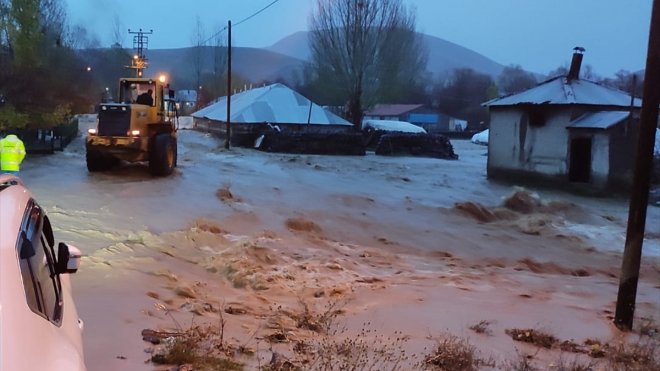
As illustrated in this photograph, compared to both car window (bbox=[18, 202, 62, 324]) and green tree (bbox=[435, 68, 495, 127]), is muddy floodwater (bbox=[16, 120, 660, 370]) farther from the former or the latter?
green tree (bbox=[435, 68, 495, 127])

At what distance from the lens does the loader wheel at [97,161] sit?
62.4 feet

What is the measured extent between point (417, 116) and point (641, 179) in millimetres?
96813

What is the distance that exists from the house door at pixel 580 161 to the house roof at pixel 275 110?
83.1 ft

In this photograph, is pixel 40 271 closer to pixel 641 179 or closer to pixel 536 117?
pixel 641 179

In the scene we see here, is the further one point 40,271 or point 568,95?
point 568,95

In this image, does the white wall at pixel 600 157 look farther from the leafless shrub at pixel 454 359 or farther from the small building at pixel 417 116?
the small building at pixel 417 116

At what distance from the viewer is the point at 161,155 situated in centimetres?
1866

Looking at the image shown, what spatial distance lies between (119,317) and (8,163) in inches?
68.0

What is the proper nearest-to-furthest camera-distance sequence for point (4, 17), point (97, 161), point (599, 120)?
point (97, 161) → point (599, 120) → point (4, 17)

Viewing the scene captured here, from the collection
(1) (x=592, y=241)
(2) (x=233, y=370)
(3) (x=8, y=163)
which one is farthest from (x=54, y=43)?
(2) (x=233, y=370)

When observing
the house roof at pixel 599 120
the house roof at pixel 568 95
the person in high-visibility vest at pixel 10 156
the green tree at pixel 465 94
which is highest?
the green tree at pixel 465 94

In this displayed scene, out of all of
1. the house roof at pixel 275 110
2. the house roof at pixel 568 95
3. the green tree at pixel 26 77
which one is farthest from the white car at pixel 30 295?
the house roof at pixel 275 110

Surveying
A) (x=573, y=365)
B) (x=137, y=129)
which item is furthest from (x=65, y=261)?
(x=137, y=129)

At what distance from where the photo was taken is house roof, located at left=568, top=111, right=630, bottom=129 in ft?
81.6
